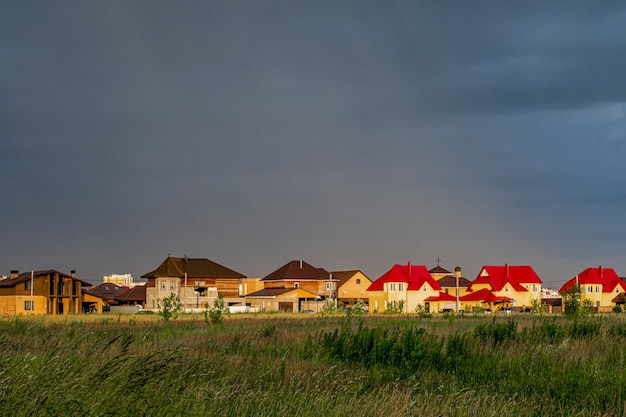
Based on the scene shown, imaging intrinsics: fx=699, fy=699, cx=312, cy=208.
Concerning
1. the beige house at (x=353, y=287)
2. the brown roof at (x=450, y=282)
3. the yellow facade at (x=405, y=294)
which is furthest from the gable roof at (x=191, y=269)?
the brown roof at (x=450, y=282)

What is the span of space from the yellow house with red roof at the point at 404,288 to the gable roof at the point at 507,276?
11.4 m

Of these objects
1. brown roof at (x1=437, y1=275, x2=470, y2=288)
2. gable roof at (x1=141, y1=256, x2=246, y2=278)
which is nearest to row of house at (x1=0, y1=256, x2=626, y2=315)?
gable roof at (x1=141, y1=256, x2=246, y2=278)

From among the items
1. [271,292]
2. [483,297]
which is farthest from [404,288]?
Result: [271,292]

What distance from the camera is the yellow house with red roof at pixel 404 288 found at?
332 ft

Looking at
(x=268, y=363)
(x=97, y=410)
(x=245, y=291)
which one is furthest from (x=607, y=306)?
(x=97, y=410)

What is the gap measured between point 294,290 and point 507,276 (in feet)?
117

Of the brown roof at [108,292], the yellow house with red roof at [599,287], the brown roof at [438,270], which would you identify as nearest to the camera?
the yellow house with red roof at [599,287]

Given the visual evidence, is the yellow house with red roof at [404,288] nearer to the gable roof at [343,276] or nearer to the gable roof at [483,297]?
the gable roof at [483,297]

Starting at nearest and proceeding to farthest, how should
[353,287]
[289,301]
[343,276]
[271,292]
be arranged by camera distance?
[289,301]
[271,292]
[353,287]
[343,276]

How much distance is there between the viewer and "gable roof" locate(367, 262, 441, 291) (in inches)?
4006

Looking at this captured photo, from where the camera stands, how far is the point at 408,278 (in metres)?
102

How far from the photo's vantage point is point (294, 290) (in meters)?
99.6

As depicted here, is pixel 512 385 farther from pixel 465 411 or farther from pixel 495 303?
pixel 495 303

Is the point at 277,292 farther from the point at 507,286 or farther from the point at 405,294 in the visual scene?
the point at 507,286
